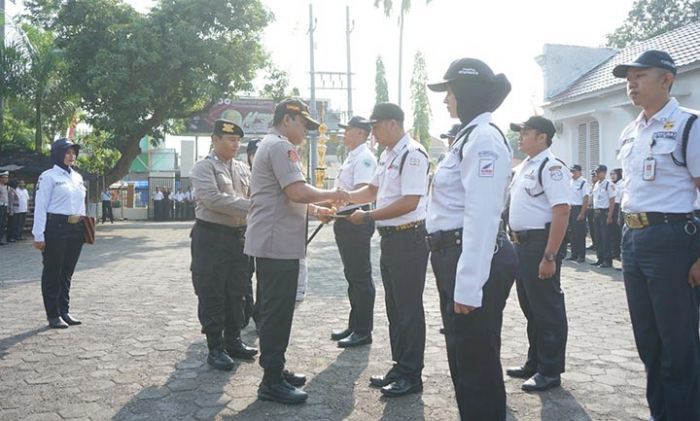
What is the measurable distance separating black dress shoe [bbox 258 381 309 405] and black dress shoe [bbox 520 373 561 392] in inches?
62.4

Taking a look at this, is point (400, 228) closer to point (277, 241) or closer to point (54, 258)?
point (277, 241)

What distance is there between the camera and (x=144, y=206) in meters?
32.7

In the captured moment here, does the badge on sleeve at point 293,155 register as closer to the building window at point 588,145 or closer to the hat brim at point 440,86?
the hat brim at point 440,86

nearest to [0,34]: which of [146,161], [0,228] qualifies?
[0,228]

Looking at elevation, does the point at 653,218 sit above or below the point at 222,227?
above

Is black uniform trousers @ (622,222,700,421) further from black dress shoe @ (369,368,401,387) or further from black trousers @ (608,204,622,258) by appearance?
black trousers @ (608,204,622,258)

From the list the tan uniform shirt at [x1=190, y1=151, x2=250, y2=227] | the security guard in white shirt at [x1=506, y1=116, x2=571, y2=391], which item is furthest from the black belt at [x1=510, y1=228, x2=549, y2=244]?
the tan uniform shirt at [x1=190, y1=151, x2=250, y2=227]

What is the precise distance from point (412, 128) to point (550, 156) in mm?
22051

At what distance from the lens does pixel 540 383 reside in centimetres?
405

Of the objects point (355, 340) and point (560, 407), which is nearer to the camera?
point (560, 407)

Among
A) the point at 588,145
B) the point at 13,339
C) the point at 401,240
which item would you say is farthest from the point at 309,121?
the point at 588,145

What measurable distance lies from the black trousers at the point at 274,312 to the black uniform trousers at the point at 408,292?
0.77m

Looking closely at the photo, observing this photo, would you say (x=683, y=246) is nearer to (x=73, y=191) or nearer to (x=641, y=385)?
(x=641, y=385)

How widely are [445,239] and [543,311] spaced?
1.74 m
